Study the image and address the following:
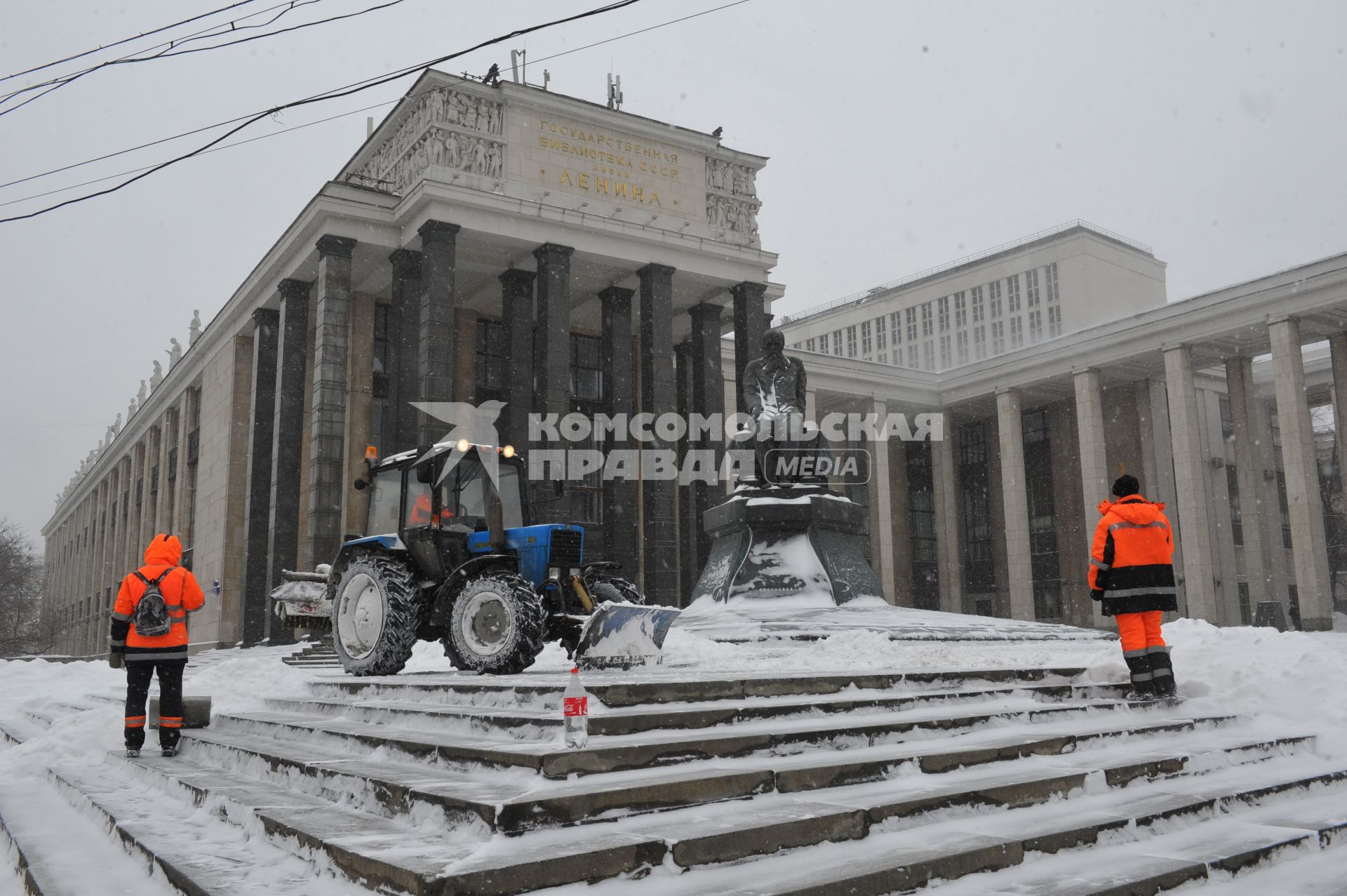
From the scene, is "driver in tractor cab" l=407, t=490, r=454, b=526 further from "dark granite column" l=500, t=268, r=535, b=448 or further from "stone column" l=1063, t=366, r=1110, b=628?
"stone column" l=1063, t=366, r=1110, b=628

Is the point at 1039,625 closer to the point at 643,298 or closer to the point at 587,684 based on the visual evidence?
the point at 587,684

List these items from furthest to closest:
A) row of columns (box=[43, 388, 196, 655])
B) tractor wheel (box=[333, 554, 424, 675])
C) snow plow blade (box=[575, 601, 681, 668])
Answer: row of columns (box=[43, 388, 196, 655]), tractor wheel (box=[333, 554, 424, 675]), snow plow blade (box=[575, 601, 681, 668])

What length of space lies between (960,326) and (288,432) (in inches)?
2410

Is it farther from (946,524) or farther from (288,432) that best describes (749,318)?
(946,524)

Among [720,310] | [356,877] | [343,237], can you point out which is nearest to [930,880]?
[356,877]

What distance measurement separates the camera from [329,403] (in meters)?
27.6

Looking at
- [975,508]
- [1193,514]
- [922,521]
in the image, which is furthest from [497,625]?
[975,508]

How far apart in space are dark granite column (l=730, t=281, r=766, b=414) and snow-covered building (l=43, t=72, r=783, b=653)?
12 centimetres

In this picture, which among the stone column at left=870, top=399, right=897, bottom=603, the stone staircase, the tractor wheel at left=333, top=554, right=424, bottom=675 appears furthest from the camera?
the stone column at left=870, top=399, right=897, bottom=603

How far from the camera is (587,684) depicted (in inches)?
230

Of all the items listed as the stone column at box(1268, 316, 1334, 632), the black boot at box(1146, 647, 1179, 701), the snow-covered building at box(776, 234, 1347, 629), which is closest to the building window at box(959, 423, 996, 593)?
the snow-covered building at box(776, 234, 1347, 629)

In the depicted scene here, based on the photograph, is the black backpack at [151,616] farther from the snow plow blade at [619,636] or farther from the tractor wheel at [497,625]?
the snow plow blade at [619,636]

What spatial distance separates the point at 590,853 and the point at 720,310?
3171 centimetres

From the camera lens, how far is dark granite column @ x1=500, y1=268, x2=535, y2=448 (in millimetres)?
28781
